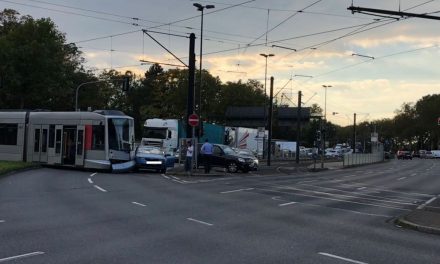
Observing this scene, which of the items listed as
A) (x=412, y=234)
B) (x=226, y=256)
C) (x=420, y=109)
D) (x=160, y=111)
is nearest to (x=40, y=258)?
(x=226, y=256)

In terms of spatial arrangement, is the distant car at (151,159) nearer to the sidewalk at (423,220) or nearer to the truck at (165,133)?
the truck at (165,133)

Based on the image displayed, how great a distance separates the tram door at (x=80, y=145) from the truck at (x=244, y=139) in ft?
75.2

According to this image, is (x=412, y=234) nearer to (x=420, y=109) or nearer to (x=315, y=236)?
(x=315, y=236)


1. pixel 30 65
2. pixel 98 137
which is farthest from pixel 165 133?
pixel 30 65

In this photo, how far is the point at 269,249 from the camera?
375 inches

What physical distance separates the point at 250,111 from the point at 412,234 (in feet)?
282

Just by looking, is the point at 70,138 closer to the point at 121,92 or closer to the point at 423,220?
the point at 423,220

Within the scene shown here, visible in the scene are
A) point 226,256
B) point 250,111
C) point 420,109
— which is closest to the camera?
point 226,256

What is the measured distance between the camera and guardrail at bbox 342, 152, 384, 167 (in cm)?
5896

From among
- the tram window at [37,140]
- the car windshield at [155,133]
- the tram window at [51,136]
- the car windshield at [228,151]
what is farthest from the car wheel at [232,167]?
the tram window at [37,140]

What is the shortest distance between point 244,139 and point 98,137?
33.4 metres

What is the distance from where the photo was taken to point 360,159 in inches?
2611

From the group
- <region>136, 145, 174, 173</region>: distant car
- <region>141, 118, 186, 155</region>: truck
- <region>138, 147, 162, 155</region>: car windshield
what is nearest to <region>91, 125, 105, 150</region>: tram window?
<region>136, 145, 174, 173</region>: distant car

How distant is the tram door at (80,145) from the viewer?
30767 mm
